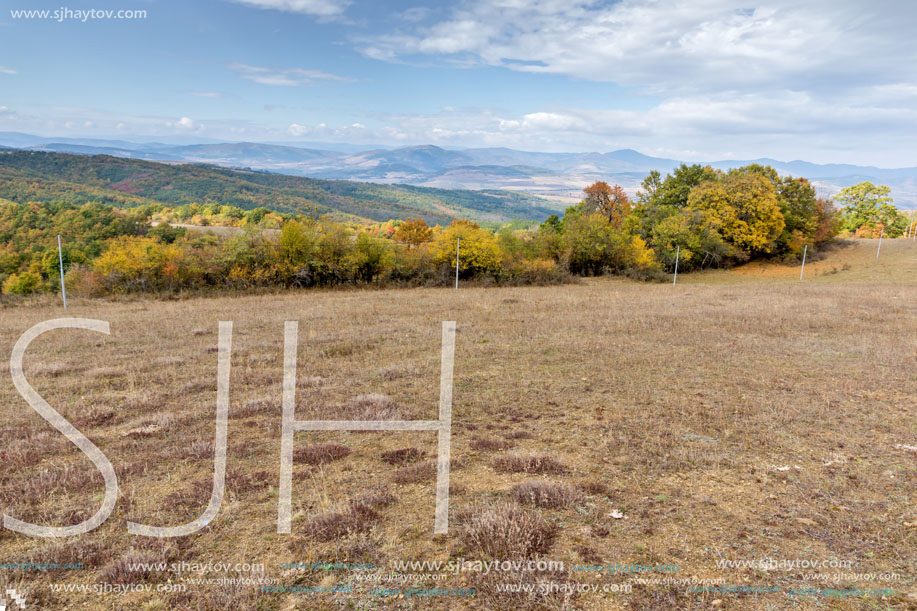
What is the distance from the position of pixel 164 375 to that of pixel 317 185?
633 feet

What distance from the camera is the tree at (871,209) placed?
61062 millimetres

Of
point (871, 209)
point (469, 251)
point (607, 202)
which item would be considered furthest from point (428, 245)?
point (871, 209)

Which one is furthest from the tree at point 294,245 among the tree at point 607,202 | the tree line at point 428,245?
the tree at point 607,202

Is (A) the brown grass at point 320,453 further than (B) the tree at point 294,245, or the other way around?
(B) the tree at point 294,245

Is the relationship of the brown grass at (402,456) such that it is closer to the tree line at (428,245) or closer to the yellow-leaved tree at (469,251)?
the tree line at (428,245)

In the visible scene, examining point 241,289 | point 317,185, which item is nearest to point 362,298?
point 241,289

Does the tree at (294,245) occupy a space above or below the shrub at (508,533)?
above

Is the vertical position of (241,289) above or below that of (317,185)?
below

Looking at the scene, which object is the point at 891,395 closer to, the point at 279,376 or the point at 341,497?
the point at 341,497

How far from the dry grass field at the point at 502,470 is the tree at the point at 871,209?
65812 mm

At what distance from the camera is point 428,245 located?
3556cm

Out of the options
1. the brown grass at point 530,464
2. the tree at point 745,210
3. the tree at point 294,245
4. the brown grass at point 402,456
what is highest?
the tree at point 745,210

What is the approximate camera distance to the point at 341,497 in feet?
16.2

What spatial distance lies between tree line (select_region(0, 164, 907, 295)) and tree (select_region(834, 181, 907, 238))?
19.1 metres
